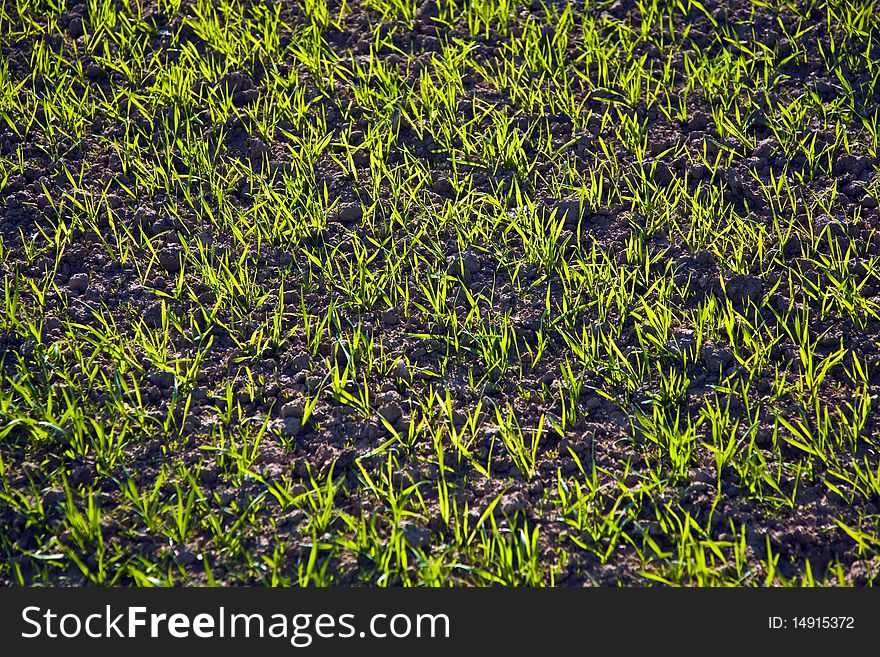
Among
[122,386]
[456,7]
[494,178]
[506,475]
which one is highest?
[456,7]

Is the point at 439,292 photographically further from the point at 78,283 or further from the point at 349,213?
the point at 78,283

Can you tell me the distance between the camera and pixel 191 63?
349 cm

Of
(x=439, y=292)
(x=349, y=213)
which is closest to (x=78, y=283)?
(x=349, y=213)

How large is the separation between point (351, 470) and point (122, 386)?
722 millimetres

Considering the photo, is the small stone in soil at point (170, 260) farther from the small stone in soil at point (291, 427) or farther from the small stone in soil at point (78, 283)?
the small stone in soil at point (291, 427)

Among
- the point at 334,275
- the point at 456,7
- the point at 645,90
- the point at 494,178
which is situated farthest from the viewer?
the point at 456,7

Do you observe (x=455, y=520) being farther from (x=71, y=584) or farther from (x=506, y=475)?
(x=71, y=584)

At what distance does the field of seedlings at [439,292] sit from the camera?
224 centimetres

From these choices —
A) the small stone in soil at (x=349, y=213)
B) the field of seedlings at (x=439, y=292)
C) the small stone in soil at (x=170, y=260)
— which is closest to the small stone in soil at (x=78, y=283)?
the field of seedlings at (x=439, y=292)

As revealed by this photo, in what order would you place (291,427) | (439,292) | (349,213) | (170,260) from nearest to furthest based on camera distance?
1. (291,427)
2. (439,292)
3. (170,260)
4. (349,213)

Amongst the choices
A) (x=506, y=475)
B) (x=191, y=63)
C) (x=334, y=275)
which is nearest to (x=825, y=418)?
(x=506, y=475)

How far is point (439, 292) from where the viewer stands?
2768 mm

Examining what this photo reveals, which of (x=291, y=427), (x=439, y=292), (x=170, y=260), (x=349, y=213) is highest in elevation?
(x=349, y=213)

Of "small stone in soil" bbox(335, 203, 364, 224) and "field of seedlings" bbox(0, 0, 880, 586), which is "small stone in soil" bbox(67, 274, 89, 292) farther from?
"small stone in soil" bbox(335, 203, 364, 224)
